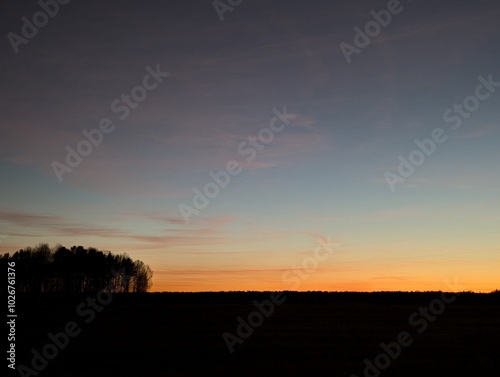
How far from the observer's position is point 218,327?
119 ft

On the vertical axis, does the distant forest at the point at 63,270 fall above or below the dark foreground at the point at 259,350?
above

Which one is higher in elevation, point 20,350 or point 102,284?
point 102,284

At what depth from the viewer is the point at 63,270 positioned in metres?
142

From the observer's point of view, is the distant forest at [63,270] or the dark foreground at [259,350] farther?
A: the distant forest at [63,270]

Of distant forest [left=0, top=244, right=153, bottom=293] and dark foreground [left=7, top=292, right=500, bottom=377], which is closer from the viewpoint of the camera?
dark foreground [left=7, top=292, right=500, bottom=377]

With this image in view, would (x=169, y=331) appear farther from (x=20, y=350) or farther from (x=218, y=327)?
(x=20, y=350)

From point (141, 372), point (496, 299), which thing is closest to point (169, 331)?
point (141, 372)

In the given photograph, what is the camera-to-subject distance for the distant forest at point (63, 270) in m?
141

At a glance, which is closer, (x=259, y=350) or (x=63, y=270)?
(x=259, y=350)

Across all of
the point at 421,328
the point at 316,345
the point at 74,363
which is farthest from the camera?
the point at 421,328

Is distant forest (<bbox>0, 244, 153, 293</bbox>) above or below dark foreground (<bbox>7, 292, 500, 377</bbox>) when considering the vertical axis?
above

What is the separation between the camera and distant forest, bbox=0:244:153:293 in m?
141

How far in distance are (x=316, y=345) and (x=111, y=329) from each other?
1492cm

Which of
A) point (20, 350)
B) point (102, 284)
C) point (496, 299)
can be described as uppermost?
point (102, 284)
